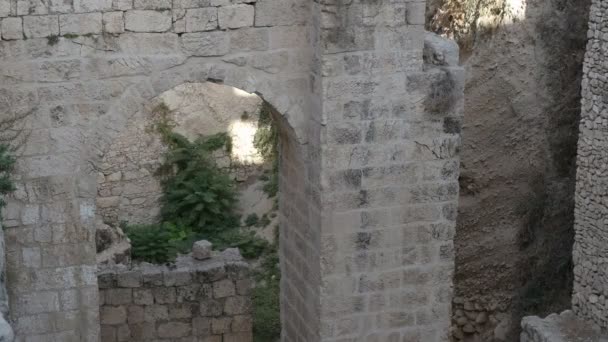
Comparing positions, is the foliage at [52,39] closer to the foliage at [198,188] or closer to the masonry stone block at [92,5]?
the masonry stone block at [92,5]

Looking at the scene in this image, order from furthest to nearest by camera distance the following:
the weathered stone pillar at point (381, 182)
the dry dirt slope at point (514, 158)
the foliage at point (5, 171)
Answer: the dry dirt slope at point (514, 158) → the weathered stone pillar at point (381, 182) → the foliage at point (5, 171)

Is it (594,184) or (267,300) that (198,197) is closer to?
(267,300)

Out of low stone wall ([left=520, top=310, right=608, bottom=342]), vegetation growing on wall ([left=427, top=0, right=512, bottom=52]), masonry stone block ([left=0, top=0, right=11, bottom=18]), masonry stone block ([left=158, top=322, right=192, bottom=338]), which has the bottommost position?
masonry stone block ([left=158, top=322, right=192, bottom=338])

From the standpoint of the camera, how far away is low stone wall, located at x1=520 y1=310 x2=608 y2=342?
785 centimetres

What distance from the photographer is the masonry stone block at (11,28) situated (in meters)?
6.28

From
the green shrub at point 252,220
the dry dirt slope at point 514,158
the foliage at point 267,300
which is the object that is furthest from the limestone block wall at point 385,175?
the green shrub at point 252,220

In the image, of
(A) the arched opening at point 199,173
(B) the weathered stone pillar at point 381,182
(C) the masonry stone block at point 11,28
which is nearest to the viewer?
(C) the masonry stone block at point 11,28

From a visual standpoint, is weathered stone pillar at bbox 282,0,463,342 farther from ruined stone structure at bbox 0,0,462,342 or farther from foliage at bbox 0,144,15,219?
foliage at bbox 0,144,15,219

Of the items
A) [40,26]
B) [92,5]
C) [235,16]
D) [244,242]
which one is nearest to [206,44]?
[235,16]

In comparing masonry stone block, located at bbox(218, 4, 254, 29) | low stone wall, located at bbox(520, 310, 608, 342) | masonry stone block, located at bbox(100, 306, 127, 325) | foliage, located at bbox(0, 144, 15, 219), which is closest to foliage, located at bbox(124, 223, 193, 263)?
masonry stone block, located at bbox(100, 306, 127, 325)

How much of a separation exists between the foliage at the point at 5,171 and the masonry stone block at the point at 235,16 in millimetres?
1612

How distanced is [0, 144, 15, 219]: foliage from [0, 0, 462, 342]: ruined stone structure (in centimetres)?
12

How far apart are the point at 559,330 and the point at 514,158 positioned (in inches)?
100

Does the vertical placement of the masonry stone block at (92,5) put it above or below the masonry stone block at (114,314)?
above
